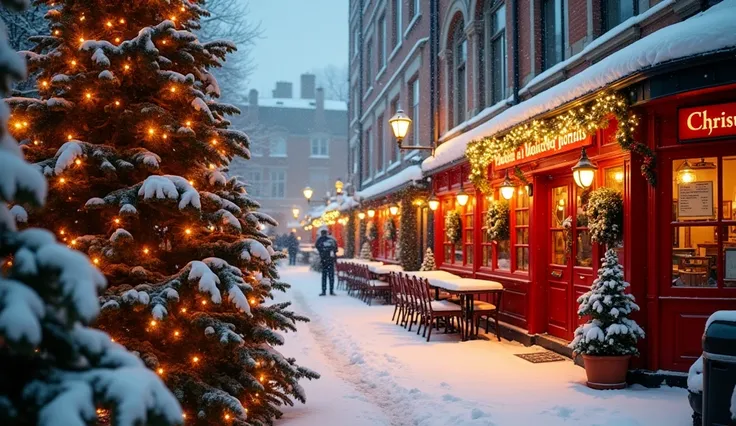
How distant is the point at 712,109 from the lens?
22.1 ft

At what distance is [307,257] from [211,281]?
36.4m

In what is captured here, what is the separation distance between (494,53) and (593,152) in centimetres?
537

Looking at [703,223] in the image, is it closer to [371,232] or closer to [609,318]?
[609,318]

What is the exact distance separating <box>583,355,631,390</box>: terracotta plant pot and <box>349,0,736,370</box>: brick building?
0.43 metres

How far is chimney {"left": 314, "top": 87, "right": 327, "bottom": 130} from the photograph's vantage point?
59500 millimetres

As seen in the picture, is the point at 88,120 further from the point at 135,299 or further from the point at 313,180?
the point at 313,180

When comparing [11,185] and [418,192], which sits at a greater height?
[418,192]

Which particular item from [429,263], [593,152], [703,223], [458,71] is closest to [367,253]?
[429,263]

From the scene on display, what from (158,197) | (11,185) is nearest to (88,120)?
(158,197)

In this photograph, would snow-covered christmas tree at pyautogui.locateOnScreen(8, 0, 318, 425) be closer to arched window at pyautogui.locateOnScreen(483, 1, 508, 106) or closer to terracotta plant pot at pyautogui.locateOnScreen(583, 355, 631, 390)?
terracotta plant pot at pyautogui.locateOnScreen(583, 355, 631, 390)

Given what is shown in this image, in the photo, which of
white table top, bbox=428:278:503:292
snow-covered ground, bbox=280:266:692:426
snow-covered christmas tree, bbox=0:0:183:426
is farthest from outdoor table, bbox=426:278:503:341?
snow-covered christmas tree, bbox=0:0:183:426

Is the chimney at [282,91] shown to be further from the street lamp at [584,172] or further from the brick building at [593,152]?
the street lamp at [584,172]

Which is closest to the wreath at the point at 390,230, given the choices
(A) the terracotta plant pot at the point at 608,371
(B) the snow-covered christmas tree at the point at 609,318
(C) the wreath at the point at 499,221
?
(C) the wreath at the point at 499,221

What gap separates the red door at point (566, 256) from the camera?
897cm
